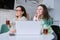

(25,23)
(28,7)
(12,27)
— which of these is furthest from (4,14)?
(25,23)

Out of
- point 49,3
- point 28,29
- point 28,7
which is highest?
point 49,3

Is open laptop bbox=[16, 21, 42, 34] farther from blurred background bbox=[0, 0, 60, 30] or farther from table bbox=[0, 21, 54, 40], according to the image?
blurred background bbox=[0, 0, 60, 30]

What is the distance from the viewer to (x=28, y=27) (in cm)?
180

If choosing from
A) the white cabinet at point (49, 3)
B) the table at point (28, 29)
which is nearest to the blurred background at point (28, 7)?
the white cabinet at point (49, 3)

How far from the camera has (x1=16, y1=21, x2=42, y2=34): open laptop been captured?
1.80 m

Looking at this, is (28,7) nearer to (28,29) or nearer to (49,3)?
(49,3)

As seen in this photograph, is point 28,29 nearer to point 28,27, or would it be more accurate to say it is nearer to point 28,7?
point 28,27

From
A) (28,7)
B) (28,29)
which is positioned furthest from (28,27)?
(28,7)

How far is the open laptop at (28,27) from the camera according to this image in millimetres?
1796

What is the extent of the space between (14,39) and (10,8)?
2331 millimetres

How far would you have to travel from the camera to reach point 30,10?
3947 mm

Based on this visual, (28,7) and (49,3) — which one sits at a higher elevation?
(49,3)

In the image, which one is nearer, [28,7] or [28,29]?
[28,29]

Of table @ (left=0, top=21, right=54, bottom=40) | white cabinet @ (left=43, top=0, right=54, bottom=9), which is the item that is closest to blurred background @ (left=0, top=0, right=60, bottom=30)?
white cabinet @ (left=43, top=0, right=54, bottom=9)
